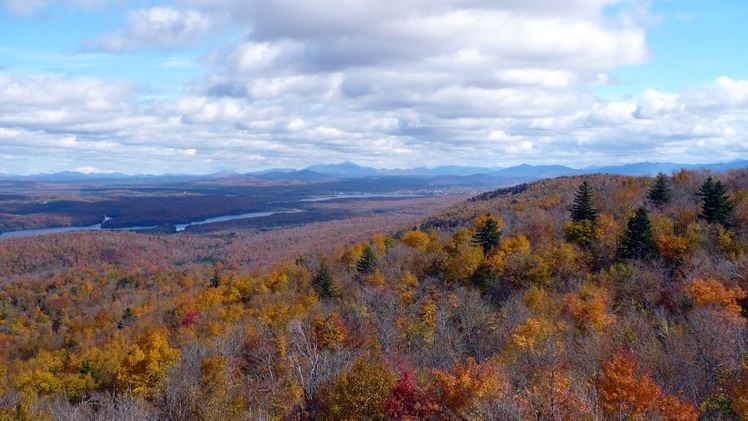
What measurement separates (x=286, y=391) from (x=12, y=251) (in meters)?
172

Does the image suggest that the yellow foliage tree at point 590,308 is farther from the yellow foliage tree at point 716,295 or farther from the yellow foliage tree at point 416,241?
the yellow foliage tree at point 416,241

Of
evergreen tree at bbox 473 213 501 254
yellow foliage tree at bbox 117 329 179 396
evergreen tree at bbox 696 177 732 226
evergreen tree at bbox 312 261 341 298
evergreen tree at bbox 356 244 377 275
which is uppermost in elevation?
evergreen tree at bbox 696 177 732 226

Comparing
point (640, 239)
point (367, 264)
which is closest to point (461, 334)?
point (640, 239)

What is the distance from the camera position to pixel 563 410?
1953cm

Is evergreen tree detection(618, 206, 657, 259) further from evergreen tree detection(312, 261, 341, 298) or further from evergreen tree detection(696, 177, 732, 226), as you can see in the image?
evergreen tree detection(312, 261, 341, 298)

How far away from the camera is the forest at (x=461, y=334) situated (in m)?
23.1

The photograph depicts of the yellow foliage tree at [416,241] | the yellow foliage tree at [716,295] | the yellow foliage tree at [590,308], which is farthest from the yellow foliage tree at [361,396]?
the yellow foliage tree at [416,241]

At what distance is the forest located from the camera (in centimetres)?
2314

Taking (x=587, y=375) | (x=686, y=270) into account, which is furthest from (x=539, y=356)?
(x=686, y=270)

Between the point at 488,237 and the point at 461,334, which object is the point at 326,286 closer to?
the point at 488,237

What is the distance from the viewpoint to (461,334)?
42062 mm

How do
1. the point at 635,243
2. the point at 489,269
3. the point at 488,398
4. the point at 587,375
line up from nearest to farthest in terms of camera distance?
the point at 488,398, the point at 587,375, the point at 635,243, the point at 489,269

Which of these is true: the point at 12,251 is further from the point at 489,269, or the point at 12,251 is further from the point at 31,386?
the point at 489,269

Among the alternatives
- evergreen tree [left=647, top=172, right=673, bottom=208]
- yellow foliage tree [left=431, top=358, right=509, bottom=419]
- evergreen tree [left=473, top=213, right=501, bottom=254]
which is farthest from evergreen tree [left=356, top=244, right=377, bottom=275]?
yellow foliage tree [left=431, top=358, right=509, bottom=419]
